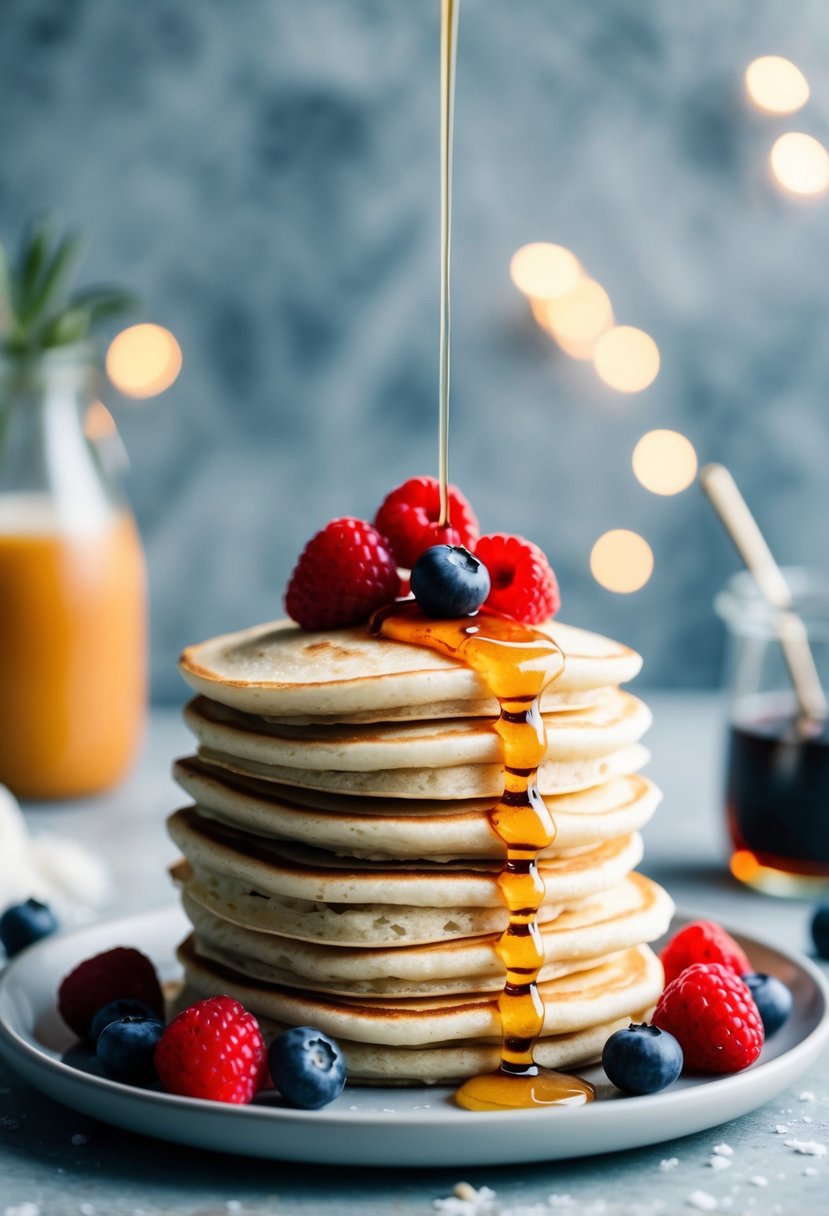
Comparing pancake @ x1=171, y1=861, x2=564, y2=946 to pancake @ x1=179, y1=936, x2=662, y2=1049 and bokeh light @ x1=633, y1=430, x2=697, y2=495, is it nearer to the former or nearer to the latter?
pancake @ x1=179, y1=936, x2=662, y2=1049

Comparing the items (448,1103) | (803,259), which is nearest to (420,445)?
(803,259)

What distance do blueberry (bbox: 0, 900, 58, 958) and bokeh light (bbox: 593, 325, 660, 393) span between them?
181 centimetres

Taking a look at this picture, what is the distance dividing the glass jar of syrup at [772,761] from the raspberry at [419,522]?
2.66ft

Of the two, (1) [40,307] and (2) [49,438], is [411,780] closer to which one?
(2) [49,438]

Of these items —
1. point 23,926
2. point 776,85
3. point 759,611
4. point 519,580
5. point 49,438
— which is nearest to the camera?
point 519,580

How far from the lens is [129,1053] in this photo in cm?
134

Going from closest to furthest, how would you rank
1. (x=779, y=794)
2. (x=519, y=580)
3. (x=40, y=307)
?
1. (x=519, y=580)
2. (x=779, y=794)
3. (x=40, y=307)

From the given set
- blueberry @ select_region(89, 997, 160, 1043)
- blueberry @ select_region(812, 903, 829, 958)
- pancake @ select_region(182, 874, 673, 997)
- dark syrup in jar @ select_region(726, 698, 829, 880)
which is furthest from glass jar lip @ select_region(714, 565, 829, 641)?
blueberry @ select_region(89, 997, 160, 1043)

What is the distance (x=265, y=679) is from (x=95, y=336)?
1921 mm

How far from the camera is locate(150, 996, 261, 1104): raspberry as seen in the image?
126cm

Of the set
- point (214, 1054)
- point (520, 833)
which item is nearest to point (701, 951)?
point (520, 833)

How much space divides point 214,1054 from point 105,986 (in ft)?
0.84

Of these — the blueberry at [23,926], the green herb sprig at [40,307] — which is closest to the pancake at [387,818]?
the blueberry at [23,926]

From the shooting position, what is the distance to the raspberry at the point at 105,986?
1480 mm
